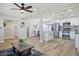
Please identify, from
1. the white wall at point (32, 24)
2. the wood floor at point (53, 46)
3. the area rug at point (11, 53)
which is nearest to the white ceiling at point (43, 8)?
the white wall at point (32, 24)

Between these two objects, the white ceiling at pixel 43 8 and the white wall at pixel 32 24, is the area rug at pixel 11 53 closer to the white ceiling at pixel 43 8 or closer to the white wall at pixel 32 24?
the white wall at pixel 32 24

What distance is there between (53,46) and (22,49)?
75cm

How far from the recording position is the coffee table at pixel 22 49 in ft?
7.04

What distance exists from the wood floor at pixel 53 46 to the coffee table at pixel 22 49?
109 millimetres

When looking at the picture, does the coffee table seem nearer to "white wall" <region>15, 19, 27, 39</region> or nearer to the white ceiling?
"white wall" <region>15, 19, 27, 39</region>

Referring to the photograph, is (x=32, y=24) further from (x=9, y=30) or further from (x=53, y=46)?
(x=53, y=46)

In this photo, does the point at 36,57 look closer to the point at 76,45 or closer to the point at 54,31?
the point at 54,31

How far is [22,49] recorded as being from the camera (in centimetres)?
213

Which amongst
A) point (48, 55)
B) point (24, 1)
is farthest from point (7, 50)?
point (24, 1)

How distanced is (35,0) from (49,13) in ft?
→ 1.47

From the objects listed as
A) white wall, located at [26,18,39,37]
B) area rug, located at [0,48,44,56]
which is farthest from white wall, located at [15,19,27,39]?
area rug, located at [0,48,44,56]

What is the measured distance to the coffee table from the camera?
2146 mm

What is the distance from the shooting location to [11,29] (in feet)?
7.43

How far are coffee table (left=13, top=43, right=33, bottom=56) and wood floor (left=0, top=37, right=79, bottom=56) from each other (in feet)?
0.36
